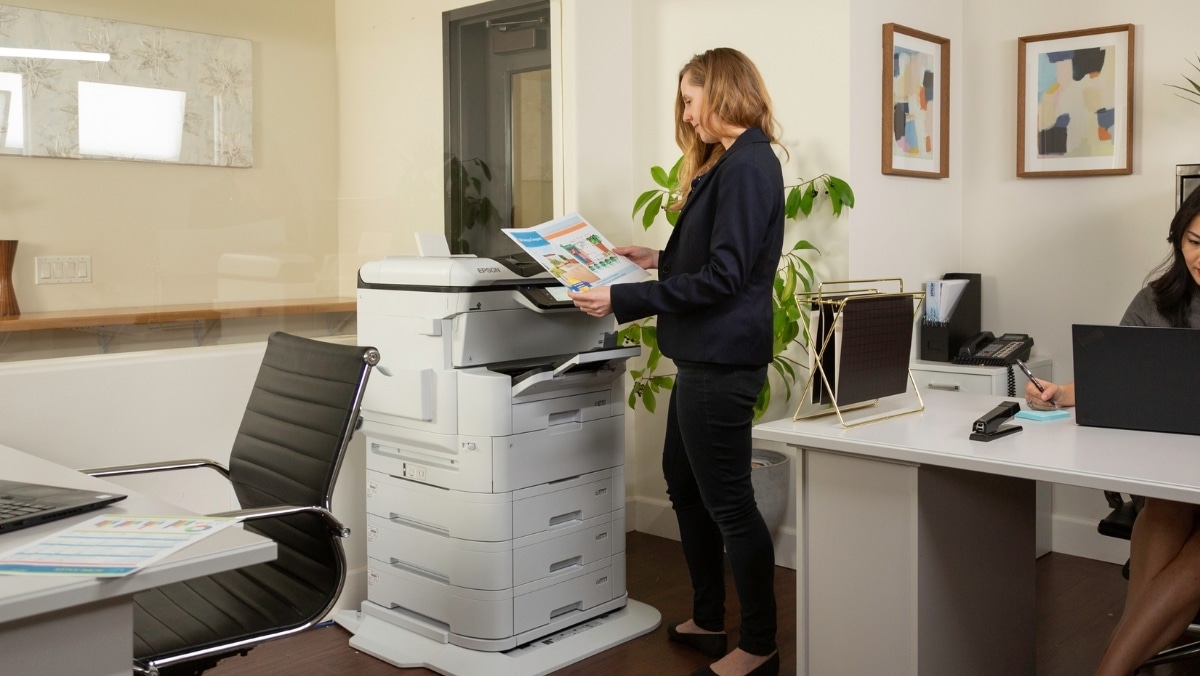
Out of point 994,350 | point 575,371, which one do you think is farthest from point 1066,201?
point 575,371

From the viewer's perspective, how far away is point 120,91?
284cm

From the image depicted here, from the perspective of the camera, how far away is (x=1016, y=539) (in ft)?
8.18

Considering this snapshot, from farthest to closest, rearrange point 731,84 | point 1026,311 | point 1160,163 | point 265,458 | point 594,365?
point 1026,311 < point 1160,163 < point 594,365 < point 731,84 < point 265,458

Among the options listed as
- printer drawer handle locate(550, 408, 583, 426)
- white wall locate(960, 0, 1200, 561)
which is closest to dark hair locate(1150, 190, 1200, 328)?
white wall locate(960, 0, 1200, 561)

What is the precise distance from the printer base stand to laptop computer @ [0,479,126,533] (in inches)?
54.4

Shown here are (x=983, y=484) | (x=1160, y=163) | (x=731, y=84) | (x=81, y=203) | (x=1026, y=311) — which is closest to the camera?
(x=983, y=484)

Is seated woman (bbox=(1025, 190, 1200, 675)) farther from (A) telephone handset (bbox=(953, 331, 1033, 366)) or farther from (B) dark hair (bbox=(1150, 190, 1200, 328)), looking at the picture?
(A) telephone handset (bbox=(953, 331, 1033, 366))

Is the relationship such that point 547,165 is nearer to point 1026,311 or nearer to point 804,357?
point 804,357

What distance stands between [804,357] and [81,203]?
236 cm

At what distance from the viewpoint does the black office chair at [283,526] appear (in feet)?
5.76

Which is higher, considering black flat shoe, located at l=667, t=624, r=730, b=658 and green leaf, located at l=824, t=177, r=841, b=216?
green leaf, located at l=824, t=177, r=841, b=216

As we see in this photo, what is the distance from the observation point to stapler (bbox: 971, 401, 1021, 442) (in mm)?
2135

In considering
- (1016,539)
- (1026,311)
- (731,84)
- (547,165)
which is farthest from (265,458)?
(1026,311)

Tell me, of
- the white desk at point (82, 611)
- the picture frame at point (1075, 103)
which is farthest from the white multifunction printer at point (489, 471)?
the picture frame at point (1075, 103)
